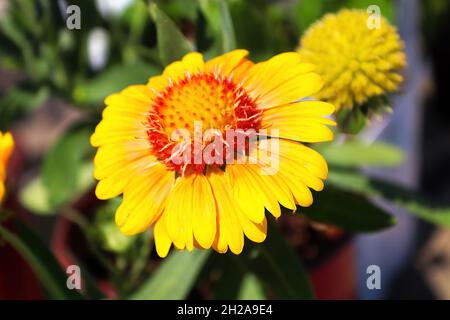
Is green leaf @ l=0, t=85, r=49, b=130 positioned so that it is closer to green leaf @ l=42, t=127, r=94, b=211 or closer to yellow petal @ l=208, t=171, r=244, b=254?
green leaf @ l=42, t=127, r=94, b=211

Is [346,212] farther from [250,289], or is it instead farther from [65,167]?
[65,167]

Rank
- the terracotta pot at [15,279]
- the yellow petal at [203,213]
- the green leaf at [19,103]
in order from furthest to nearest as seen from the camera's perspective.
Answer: the terracotta pot at [15,279] < the green leaf at [19,103] < the yellow petal at [203,213]

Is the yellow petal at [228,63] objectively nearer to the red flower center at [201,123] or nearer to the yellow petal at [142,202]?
the red flower center at [201,123]

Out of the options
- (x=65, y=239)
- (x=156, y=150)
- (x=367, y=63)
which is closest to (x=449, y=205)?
(x=367, y=63)

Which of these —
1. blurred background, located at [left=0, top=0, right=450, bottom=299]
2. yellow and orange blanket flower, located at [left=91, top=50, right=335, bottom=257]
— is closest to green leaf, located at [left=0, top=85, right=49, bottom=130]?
blurred background, located at [left=0, top=0, right=450, bottom=299]

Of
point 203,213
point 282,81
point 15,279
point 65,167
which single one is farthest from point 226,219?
point 15,279

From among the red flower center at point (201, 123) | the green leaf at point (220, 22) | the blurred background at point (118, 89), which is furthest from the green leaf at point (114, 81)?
the red flower center at point (201, 123)
